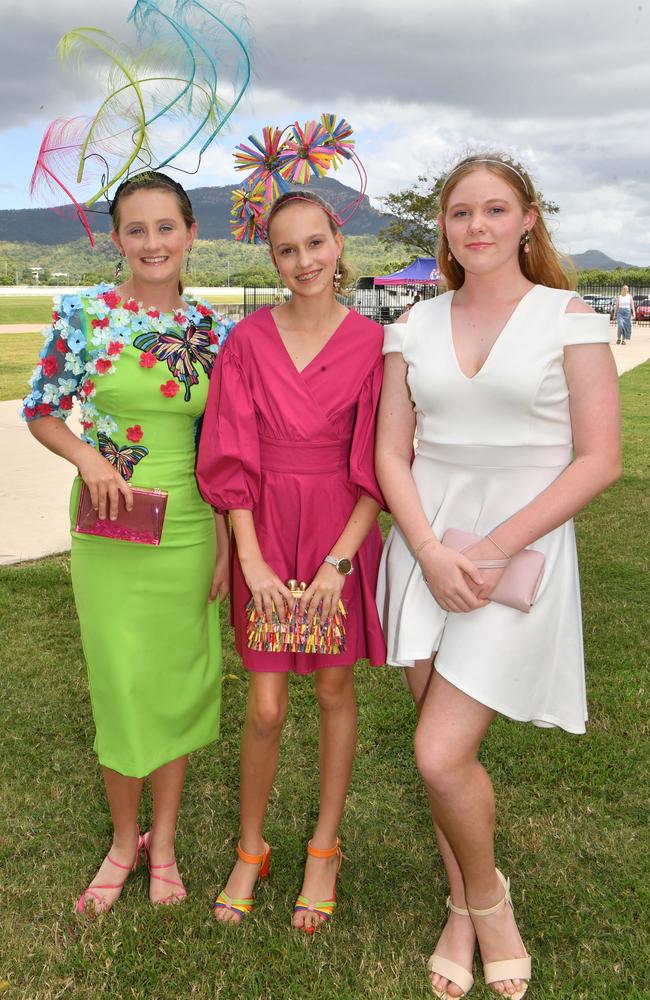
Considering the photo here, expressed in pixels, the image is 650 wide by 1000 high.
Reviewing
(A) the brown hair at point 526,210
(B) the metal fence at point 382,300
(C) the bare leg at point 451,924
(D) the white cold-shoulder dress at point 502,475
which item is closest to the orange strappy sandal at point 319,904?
(C) the bare leg at point 451,924

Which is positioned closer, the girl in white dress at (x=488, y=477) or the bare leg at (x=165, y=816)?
the girl in white dress at (x=488, y=477)

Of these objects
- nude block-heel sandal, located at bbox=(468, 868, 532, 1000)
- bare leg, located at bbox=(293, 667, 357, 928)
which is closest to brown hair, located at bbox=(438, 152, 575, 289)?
bare leg, located at bbox=(293, 667, 357, 928)

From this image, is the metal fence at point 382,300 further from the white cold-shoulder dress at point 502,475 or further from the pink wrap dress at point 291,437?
the white cold-shoulder dress at point 502,475

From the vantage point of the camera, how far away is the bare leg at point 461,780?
222 cm

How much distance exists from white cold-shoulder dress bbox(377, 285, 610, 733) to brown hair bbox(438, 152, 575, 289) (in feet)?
0.32

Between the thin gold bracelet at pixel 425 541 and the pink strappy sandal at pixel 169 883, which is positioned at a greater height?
the thin gold bracelet at pixel 425 541

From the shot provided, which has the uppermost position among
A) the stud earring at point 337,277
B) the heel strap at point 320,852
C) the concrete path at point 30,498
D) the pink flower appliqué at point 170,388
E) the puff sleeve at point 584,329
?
the stud earring at point 337,277

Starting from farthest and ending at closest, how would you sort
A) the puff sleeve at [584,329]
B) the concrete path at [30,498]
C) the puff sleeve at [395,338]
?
1. the concrete path at [30,498]
2. the puff sleeve at [395,338]
3. the puff sleeve at [584,329]

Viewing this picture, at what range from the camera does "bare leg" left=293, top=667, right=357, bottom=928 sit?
2.60 metres

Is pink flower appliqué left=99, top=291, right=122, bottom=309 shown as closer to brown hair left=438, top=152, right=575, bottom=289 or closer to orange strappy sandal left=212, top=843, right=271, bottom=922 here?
brown hair left=438, top=152, right=575, bottom=289

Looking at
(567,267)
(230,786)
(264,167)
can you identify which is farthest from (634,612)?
(264,167)

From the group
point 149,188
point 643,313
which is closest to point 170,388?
point 149,188

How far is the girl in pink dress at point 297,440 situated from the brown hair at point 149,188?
0.29m

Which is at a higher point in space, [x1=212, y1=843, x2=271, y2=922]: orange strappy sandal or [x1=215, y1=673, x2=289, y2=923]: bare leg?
[x1=215, y1=673, x2=289, y2=923]: bare leg
